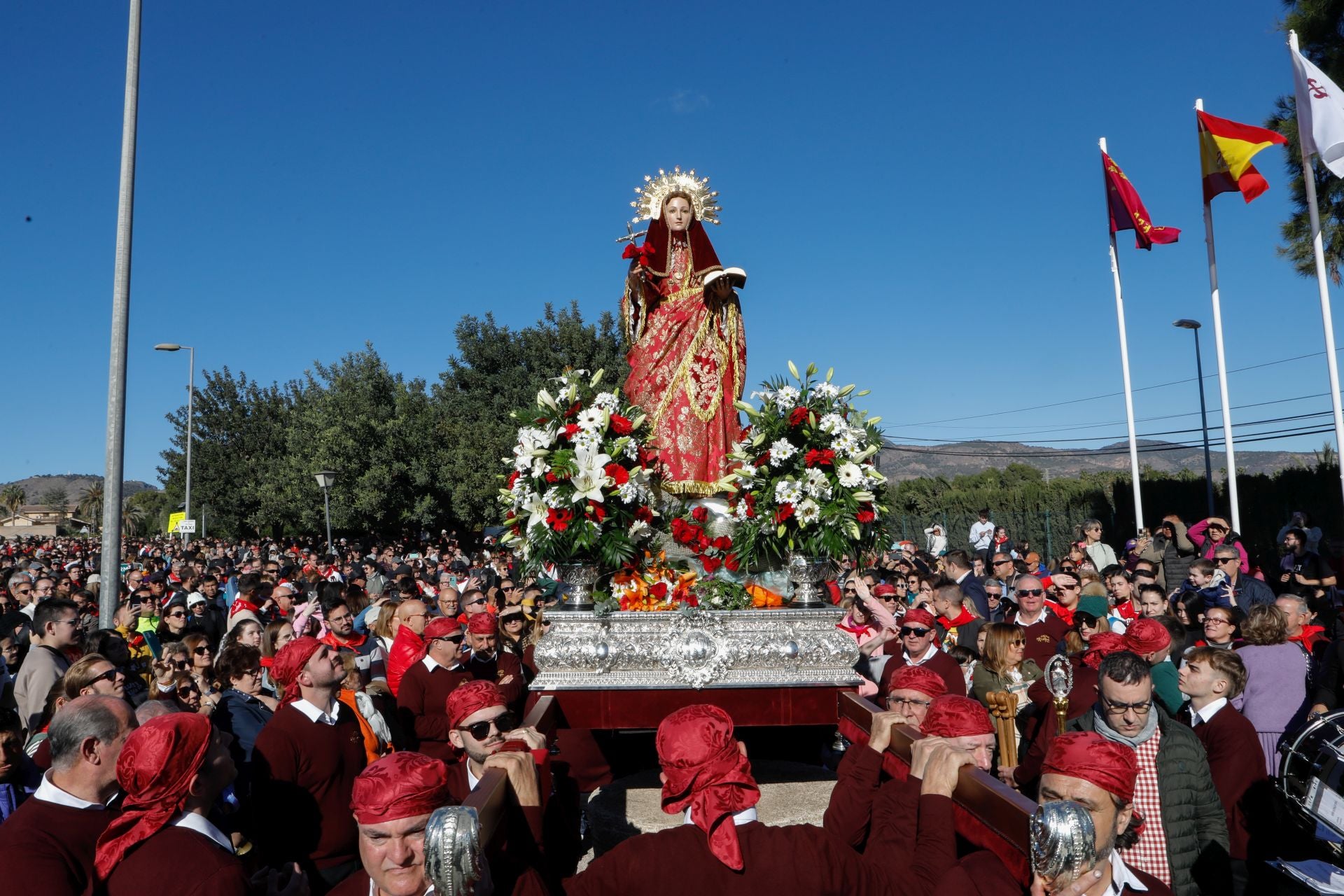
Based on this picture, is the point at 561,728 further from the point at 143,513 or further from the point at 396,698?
the point at 143,513

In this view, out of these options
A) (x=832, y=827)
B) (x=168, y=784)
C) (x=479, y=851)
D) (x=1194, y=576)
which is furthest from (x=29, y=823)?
(x=1194, y=576)

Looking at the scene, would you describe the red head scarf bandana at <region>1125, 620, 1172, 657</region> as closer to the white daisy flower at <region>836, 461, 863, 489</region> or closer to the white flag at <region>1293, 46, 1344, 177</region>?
the white daisy flower at <region>836, 461, 863, 489</region>

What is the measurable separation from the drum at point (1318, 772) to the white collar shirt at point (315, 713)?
13.6ft

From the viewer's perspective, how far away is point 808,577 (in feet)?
21.0

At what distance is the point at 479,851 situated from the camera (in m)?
2.43

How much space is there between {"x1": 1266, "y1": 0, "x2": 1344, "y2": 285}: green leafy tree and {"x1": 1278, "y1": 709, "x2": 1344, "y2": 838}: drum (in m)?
16.8

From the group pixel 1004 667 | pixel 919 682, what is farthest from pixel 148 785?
pixel 1004 667

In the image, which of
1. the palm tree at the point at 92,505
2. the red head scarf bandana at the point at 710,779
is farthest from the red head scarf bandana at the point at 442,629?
the palm tree at the point at 92,505

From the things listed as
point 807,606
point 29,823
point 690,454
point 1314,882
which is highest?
point 690,454

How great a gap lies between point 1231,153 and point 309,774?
53.0 ft

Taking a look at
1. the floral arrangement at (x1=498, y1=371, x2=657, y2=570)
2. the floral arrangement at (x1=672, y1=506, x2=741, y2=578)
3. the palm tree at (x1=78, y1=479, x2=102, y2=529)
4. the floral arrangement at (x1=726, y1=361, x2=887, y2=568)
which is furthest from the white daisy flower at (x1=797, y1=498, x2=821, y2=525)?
the palm tree at (x1=78, y1=479, x2=102, y2=529)

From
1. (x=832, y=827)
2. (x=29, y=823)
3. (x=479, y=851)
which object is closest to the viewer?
(x=479, y=851)

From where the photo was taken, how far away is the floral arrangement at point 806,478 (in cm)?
642

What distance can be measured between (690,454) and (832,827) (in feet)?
13.9
